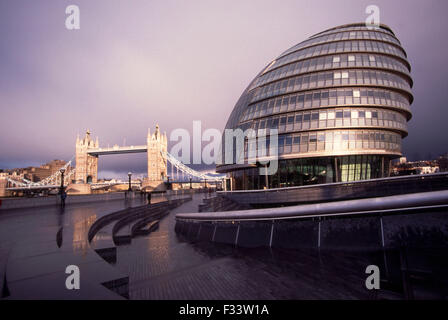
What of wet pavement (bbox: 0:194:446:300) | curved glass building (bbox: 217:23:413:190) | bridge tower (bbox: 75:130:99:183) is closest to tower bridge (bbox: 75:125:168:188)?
bridge tower (bbox: 75:130:99:183)

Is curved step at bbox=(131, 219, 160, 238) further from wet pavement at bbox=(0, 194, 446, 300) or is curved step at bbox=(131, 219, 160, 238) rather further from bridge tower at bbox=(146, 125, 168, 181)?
bridge tower at bbox=(146, 125, 168, 181)

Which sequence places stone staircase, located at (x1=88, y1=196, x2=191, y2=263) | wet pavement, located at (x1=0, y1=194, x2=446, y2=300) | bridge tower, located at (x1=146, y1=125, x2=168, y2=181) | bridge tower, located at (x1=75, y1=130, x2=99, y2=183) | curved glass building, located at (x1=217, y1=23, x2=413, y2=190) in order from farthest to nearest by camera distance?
bridge tower, located at (x1=75, y1=130, x2=99, y2=183), bridge tower, located at (x1=146, y1=125, x2=168, y2=181), curved glass building, located at (x1=217, y1=23, x2=413, y2=190), stone staircase, located at (x1=88, y1=196, x2=191, y2=263), wet pavement, located at (x1=0, y1=194, x2=446, y2=300)

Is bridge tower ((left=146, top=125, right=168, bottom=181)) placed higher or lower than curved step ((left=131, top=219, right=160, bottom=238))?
higher

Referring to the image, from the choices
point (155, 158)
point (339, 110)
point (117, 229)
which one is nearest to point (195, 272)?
point (117, 229)

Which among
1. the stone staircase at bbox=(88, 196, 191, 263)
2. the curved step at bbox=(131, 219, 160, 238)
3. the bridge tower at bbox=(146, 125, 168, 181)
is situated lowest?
the curved step at bbox=(131, 219, 160, 238)

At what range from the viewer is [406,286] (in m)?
4.71

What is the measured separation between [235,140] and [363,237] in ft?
86.3

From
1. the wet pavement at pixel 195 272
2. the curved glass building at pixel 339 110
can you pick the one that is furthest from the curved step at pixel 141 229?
the curved glass building at pixel 339 110

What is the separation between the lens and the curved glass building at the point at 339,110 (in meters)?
25.4

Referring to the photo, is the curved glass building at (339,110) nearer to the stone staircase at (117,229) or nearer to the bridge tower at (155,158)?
the stone staircase at (117,229)

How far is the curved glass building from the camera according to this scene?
83.4 ft

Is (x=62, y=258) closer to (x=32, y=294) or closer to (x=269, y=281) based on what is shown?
(x=32, y=294)

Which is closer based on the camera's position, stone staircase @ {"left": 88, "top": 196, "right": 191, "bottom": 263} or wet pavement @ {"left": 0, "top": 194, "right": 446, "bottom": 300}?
wet pavement @ {"left": 0, "top": 194, "right": 446, "bottom": 300}

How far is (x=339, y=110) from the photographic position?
25453 mm
